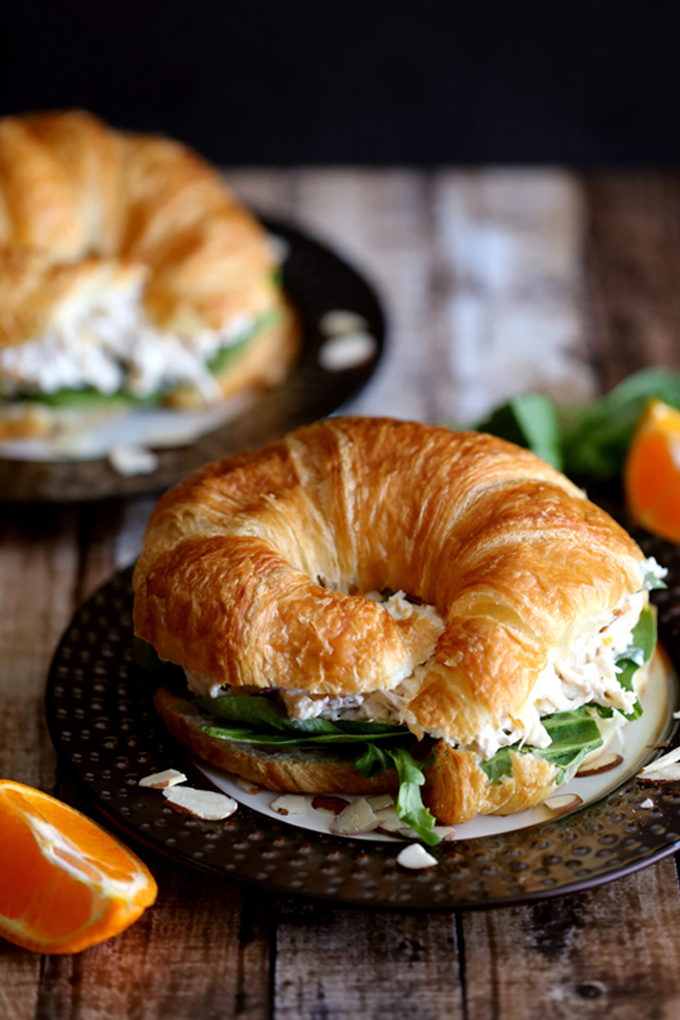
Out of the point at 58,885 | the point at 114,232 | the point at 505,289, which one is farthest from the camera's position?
the point at 505,289

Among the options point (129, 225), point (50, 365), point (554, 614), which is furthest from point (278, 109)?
point (554, 614)

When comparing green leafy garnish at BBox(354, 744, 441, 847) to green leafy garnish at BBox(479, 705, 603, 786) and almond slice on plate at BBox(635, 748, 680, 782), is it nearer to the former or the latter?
green leafy garnish at BBox(479, 705, 603, 786)

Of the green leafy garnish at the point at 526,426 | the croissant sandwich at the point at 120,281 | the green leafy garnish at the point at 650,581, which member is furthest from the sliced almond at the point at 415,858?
the croissant sandwich at the point at 120,281

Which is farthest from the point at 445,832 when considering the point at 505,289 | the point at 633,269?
the point at 633,269

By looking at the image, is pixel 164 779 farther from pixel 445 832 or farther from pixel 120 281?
pixel 120 281

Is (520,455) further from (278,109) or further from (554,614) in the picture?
(278,109)

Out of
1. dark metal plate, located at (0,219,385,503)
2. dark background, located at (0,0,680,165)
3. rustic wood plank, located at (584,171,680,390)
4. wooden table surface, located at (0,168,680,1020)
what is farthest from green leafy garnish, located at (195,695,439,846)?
dark background, located at (0,0,680,165)

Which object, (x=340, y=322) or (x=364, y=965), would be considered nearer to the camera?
(x=364, y=965)
